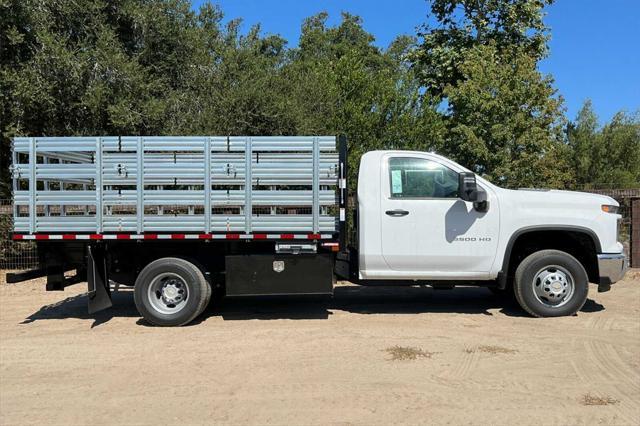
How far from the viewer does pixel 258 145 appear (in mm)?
7207

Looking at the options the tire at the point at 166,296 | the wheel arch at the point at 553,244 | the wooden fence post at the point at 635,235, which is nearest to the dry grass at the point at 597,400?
the wheel arch at the point at 553,244

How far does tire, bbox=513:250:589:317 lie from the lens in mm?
7500

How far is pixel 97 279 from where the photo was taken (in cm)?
745

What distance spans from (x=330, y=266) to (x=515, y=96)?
8.70 m

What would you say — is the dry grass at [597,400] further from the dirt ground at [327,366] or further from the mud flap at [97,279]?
the mud flap at [97,279]

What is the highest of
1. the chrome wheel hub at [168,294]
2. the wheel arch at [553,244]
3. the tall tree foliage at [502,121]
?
the tall tree foliage at [502,121]

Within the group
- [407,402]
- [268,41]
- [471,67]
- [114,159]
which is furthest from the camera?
[268,41]

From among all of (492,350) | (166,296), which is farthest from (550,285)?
A: (166,296)

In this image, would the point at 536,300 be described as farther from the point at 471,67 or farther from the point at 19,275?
the point at 471,67

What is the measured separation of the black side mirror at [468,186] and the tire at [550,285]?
1213 millimetres

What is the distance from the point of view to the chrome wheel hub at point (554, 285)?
7527mm

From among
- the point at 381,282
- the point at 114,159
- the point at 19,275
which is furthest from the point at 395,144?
the point at 19,275

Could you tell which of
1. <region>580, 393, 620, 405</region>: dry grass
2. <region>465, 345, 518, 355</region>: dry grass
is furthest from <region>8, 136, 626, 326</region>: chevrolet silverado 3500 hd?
<region>580, 393, 620, 405</region>: dry grass

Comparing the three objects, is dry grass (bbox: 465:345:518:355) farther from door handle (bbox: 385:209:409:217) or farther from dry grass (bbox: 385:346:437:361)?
Result: door handle (bbox: 385:209:409:217)
